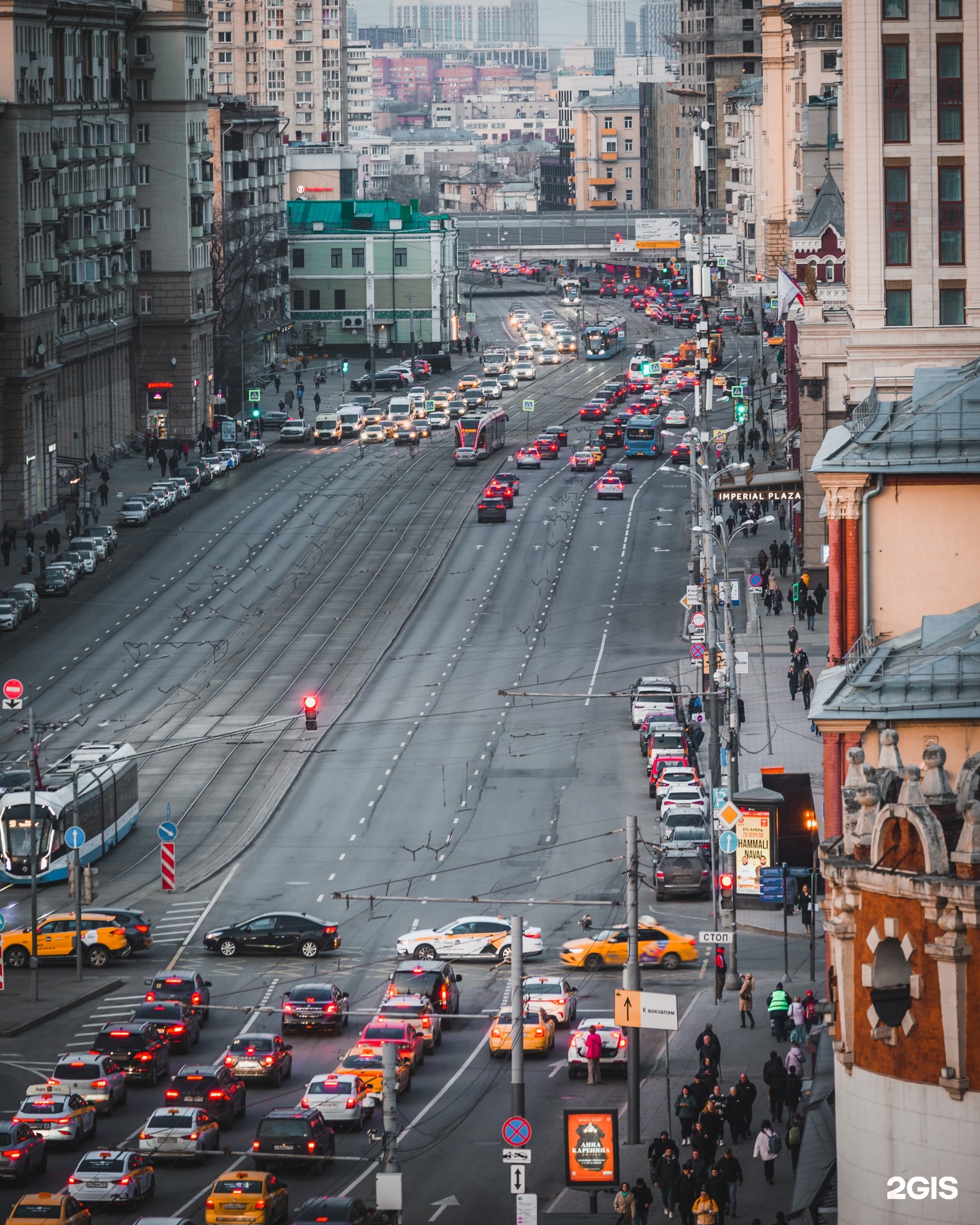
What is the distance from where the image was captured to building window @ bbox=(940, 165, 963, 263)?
85.8m

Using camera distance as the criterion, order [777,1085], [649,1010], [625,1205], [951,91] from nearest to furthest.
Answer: [625,1205] < [649,1010] < [777,1085] < [951,91]

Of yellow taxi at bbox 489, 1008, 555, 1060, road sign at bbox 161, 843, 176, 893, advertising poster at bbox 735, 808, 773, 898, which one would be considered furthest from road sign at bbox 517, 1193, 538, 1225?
road sign at bbox 161, 843, 176, 893

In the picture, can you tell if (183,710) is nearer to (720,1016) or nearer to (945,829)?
(720,1016)

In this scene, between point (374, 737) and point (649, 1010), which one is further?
point (374, 737)

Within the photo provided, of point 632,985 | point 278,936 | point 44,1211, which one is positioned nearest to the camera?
point 44,1211

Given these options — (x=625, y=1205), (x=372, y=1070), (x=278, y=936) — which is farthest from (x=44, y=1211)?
(x=278, y=936)

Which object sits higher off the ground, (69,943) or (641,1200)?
(641,1200)

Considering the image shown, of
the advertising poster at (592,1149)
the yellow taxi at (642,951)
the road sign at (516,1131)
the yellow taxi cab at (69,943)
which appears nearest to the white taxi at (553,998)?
the yellow taxi at (642,951)

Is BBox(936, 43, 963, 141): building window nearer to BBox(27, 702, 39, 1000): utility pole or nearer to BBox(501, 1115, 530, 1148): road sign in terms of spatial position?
BBox(27, 702, 39, 1000): utility pole

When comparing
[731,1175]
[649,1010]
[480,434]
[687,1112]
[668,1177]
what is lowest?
[687,1112]

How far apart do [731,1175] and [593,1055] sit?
11923 mm

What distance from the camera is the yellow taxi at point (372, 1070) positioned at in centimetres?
5731

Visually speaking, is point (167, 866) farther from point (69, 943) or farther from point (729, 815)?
point (729, 815)

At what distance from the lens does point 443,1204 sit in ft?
165
